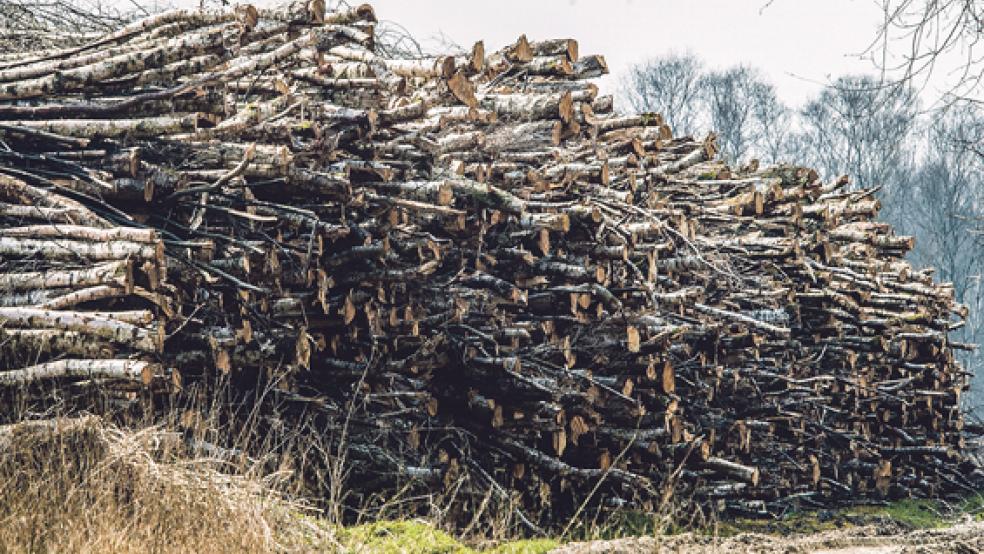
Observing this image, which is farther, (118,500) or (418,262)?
(418,262)

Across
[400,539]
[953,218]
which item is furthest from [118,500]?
[953,218]

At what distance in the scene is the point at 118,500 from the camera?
441 cm

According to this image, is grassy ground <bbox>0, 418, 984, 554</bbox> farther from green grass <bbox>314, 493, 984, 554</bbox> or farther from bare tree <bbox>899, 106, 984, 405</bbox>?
bare tree <bbox>899, 106, 984, 405</bbox>

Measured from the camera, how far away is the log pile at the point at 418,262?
527 cm

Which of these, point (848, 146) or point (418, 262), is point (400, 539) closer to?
point (418, 262)

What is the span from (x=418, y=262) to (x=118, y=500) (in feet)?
10.2

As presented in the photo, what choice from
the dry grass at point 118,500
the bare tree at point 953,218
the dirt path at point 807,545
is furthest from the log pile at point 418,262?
the bare tree at point 953,218

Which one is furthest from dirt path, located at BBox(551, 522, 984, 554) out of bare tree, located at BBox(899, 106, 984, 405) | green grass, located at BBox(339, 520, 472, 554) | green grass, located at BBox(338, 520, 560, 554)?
bare tree, located at BBox(899, 106, 984, 405)

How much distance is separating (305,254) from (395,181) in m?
0.86

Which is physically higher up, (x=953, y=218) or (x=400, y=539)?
(x=953, y=218)

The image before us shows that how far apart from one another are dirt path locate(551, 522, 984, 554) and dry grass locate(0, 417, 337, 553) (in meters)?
2.15

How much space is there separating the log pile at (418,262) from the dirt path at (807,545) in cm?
86

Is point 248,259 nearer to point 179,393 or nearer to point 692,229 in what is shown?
point 179,393

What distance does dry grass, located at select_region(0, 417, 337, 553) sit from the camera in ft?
13.1
